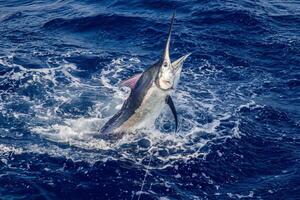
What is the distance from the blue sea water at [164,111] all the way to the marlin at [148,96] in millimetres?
920

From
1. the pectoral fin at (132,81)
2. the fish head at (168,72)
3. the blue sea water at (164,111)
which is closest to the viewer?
the fish head at (168,72)

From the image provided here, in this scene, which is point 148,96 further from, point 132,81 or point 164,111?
point 164,111

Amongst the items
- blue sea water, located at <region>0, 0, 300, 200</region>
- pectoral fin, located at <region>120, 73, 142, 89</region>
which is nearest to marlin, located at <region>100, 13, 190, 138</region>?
pectoral fin, located at <region>120, 73, 142, 89</region>

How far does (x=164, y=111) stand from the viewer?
18922 millimetres

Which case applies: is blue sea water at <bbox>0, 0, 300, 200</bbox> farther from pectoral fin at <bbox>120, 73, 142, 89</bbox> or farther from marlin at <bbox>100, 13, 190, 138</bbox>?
pectoral fin at <bbox>120, 73, 142, 89</bbox>

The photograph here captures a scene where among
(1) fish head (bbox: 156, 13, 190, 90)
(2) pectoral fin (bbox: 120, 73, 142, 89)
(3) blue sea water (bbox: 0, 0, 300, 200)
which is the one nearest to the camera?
(1) fish head (bbox: 156, 13, 190, 90)

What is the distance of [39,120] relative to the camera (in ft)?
58.9

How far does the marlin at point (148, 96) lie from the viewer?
14.1 meters

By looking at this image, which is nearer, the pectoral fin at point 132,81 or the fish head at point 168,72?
the fish head at point 168,72

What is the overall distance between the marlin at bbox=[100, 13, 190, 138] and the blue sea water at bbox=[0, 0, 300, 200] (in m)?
0.92

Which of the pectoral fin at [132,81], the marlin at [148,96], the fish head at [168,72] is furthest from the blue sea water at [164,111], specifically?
the fish head at [168,72]

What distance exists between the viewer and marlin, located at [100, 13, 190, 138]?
14078mm

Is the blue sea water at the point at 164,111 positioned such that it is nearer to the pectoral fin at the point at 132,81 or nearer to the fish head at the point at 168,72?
the pectoral fin at the point at 132,81

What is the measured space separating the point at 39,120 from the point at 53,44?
8.33 metres
